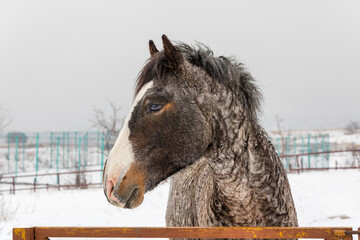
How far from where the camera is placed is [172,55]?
2283mm

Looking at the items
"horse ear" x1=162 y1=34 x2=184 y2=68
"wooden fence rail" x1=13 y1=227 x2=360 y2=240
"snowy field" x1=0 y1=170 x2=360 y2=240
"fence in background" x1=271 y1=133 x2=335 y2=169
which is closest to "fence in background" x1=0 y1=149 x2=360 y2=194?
"fence in background" x1=271 y1=133 x2=335 y2=169

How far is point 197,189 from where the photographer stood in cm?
306

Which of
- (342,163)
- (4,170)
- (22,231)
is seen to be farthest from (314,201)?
(4,170)

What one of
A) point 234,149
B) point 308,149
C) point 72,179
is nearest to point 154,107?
point 234,149

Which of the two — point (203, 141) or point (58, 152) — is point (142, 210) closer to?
point (203, 141)

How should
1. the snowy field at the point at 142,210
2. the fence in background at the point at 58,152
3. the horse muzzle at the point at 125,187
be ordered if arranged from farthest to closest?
the fence in background at the point at 58,152 → the snowy field at the point at 142,210 → the horse muzzle at the point at 125,187

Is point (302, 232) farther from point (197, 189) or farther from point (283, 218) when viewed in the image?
point (197, 189)

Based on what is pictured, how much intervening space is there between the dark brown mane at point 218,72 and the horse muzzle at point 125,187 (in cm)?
69

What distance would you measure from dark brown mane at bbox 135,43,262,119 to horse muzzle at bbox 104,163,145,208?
2.27 ft

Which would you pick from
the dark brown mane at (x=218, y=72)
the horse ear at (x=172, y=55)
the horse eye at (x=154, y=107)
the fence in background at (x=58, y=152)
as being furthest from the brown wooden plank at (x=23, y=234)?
the fence in background at (x=58, y=152)

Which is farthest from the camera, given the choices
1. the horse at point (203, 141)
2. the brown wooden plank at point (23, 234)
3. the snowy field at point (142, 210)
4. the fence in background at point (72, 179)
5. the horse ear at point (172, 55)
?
the fence in background at point (72, 179)

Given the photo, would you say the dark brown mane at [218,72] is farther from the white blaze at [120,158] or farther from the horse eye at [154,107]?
the white blaze at [120,158]

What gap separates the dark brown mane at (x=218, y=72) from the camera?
231cm

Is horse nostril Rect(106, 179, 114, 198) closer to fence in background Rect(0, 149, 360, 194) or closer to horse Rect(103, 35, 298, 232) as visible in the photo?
horse Rect(103, 35, 298, 232)
